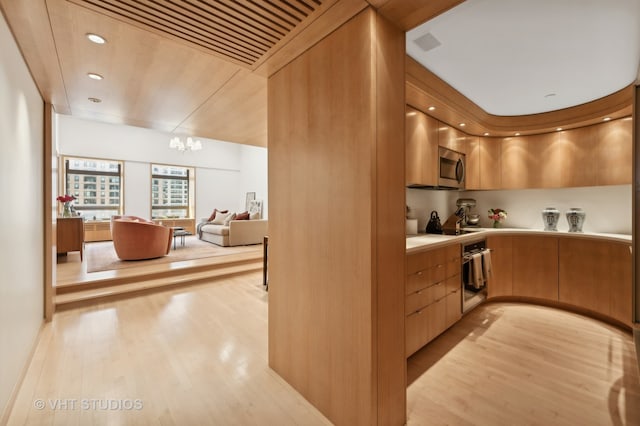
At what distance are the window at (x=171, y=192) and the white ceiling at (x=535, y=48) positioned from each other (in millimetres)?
9193

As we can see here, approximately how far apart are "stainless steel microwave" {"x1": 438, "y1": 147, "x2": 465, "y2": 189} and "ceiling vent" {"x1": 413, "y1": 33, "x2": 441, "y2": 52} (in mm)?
1315

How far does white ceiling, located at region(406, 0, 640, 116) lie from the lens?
1.68 metres

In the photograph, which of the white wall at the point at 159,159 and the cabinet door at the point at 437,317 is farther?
the white wall at the point at 159,159

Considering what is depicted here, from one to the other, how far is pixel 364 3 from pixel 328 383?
2004mm

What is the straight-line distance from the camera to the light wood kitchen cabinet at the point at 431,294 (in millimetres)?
2102

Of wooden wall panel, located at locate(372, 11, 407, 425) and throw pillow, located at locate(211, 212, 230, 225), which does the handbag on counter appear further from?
throw pillow, located at locate(211, 212, 230, 225)

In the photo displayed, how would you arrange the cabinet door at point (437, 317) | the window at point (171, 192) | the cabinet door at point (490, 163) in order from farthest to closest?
the window at point (171, 192) < the cabinet door at point (490, 163) < the cabinet door at point (437, 317)

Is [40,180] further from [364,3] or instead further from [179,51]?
[364,3]

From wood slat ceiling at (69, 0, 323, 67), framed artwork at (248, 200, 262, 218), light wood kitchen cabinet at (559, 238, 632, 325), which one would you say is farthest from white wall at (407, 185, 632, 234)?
framed artwork at (248, 200, 262, 218)

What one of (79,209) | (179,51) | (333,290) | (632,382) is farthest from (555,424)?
(79,209)

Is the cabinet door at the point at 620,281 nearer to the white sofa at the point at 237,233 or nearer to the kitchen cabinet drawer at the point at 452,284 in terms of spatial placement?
the kitchen cabinet drawer at the point at 452,284

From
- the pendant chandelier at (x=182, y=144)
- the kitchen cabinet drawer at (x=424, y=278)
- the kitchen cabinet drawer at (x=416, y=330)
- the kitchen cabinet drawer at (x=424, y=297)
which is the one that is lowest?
the kitchen cabinet drawer at (x=416, y=330)

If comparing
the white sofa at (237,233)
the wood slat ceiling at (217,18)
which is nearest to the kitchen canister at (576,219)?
the wood slat ceiling at (217,18)

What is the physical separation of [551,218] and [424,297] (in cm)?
266
